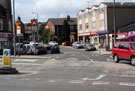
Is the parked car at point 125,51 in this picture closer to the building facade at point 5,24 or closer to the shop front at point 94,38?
the building facade at point 5,24

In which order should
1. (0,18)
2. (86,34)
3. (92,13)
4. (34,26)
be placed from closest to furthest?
(34,26)
(0,18)
(92,13)
(86,34)

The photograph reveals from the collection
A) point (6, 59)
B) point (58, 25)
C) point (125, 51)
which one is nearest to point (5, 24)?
point (125, 51)

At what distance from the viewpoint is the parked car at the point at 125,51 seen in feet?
55.5

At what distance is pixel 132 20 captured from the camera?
5016cm

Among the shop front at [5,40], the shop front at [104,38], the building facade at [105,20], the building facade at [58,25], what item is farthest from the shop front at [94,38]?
the building facade at [58,25]

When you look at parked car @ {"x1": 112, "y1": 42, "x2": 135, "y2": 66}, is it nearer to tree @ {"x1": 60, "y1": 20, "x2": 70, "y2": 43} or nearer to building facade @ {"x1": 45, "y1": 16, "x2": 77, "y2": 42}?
tree @ {"x1": 60, "y1": 20, "x2": 70, "y2": 43}

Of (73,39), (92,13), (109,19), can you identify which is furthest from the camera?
(73,39)

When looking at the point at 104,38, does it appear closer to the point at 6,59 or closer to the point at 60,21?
the point at 6,59

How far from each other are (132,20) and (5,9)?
27.7m

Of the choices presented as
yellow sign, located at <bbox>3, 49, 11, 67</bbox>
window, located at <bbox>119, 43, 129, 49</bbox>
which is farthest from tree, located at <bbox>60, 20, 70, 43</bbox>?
yellow sign, located at <bbox>3, 49, 11, 67</bbox>

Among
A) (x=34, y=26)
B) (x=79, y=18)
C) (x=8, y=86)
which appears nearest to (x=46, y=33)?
(x=79, y=18)

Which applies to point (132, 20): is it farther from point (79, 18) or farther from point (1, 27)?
point (1, 27)

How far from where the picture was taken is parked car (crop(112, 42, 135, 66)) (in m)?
16.9

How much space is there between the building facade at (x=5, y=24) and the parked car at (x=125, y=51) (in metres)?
23.9
